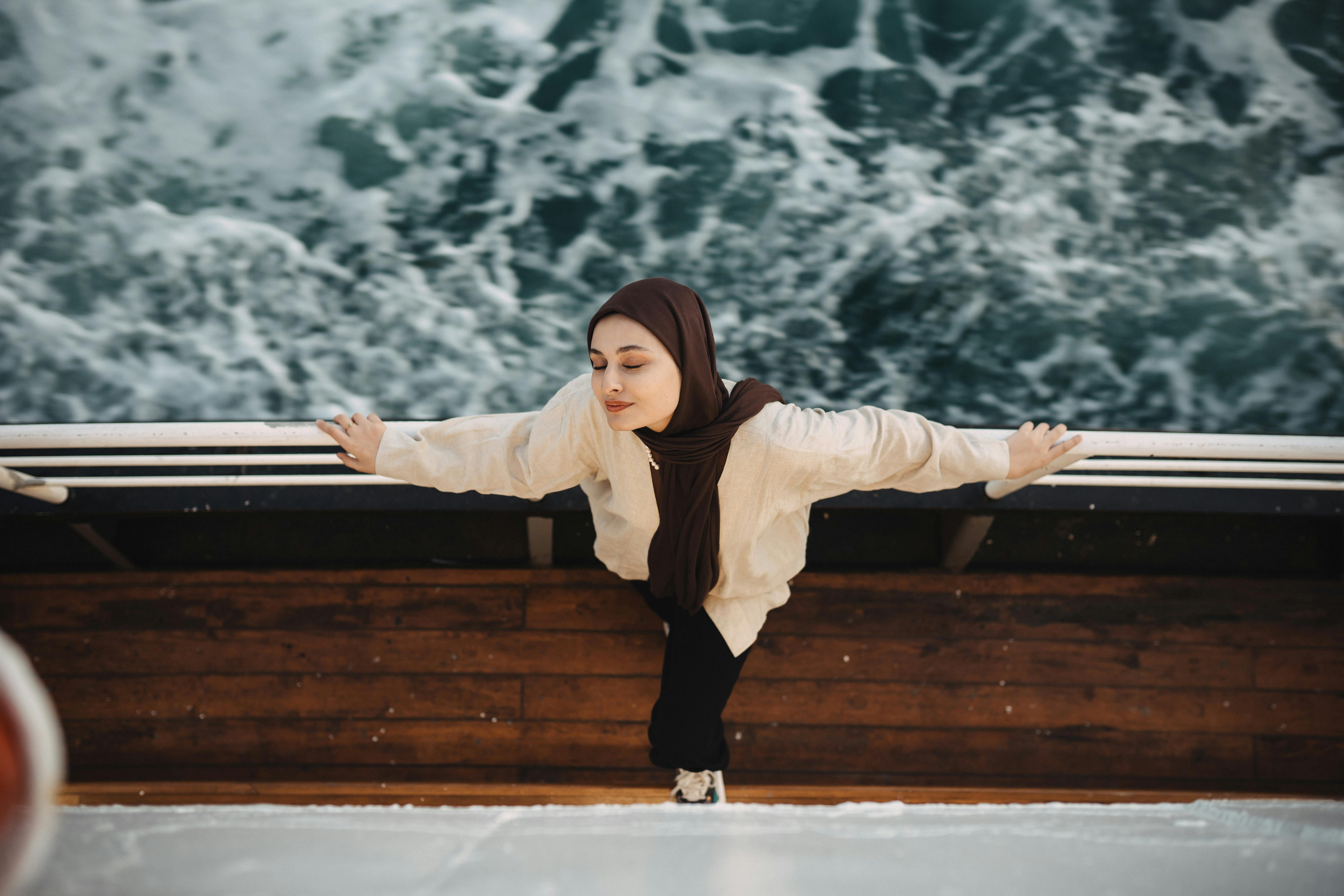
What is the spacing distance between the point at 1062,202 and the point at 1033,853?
7.76ft

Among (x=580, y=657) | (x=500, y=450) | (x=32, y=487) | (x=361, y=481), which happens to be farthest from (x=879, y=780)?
(x=32, y=487)

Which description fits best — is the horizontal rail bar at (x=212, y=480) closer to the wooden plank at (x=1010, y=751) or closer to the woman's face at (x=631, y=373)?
the woman's face at (x=631, y=373)

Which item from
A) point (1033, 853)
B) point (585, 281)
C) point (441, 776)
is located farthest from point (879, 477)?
point (585, 281)

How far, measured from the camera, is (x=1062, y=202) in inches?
98.4

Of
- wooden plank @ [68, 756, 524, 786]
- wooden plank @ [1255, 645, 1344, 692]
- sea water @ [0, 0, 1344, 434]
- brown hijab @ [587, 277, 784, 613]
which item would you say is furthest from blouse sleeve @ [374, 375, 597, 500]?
wooden plank @ [1255, 645, 1344, 692]

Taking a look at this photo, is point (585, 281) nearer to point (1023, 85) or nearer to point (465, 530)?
point (465, 530)

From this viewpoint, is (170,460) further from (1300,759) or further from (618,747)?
(1300,759)

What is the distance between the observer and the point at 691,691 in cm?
125

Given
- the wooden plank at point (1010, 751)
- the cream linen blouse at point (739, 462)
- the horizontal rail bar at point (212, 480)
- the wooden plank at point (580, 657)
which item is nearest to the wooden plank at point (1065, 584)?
the wooden plank at point (580, 657)

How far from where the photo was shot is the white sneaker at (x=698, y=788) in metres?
1.33

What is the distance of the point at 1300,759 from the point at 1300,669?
19cm

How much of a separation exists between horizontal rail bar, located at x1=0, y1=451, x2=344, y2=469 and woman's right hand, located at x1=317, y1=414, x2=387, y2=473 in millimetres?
57

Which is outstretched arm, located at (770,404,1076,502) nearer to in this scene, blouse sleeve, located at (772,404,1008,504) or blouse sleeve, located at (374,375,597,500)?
blouse sleeve, located at (772,404,1008,504)

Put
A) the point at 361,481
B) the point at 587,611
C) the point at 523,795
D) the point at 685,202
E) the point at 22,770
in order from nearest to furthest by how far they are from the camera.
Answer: the point at 22,770, the point at 361,481, the point at 523,795, the point at 587,611, the point at 685,202
